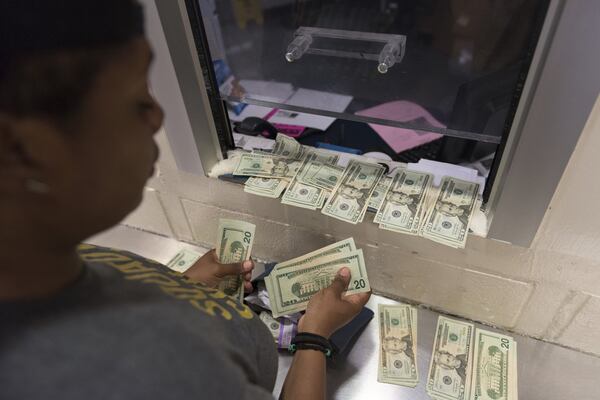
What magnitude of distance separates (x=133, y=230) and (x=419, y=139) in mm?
906

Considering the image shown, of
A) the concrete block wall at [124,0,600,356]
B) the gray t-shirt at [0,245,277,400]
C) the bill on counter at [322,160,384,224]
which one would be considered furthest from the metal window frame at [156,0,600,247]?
the gray t-shirt at [0,245,277,400]

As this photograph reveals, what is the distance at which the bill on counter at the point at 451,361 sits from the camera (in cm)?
93

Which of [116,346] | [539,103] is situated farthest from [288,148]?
[116,346]

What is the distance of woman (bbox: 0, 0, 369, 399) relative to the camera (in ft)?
1.09

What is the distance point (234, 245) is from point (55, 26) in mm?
778

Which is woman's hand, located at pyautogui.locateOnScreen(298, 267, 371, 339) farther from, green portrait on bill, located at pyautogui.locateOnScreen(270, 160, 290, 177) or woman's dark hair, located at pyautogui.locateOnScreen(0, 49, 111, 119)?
woman's dark hair, located at pyautogui.locateOnScreen(0, 49, 111, 119)

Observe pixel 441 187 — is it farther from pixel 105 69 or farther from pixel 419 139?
pixel 105 69

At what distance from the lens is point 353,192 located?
3.17ft


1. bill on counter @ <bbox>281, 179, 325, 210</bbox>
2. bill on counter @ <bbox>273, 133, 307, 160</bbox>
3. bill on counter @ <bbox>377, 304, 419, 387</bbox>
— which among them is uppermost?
bill on counter @ <bbox>273, 133, 307, 160</bbox>

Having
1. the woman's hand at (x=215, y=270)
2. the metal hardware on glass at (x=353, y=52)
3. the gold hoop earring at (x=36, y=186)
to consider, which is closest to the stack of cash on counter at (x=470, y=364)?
the woman's hand at (x=215, y=270)

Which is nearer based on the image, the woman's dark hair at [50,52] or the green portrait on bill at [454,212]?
the woman's dark hair at [50,52]

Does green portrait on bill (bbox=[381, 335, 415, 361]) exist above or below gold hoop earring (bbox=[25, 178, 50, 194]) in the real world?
below

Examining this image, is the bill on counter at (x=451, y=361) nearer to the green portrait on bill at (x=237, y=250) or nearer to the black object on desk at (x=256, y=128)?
the green portrait on bill at (x=237, y=250)

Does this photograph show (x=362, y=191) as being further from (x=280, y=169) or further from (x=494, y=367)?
(x=494, y=367)
